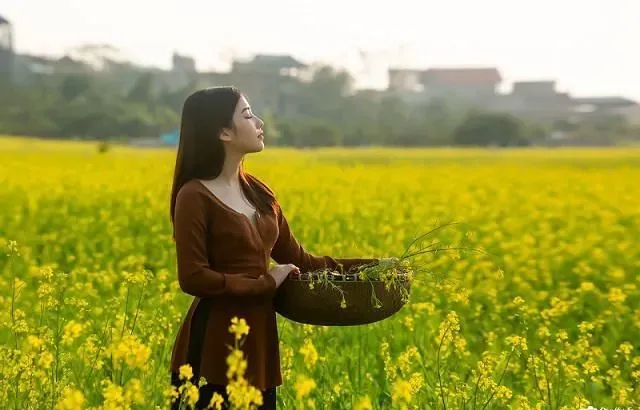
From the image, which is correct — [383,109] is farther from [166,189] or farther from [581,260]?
[581,260]

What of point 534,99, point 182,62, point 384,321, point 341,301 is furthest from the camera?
point 182,62

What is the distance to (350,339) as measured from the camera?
16.7ft

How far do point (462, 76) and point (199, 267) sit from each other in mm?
76567

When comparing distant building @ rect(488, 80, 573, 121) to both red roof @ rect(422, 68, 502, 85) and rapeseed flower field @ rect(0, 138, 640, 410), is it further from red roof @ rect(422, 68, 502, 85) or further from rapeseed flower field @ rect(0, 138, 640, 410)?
rapeseed flower field @ rect(0, 138, 640, 410)

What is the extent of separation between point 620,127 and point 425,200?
115 ft

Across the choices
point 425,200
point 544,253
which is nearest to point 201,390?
point 544,253

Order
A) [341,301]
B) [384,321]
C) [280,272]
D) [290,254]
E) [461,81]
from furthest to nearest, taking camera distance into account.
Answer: [461,81] < [384,321] < [290,254] < [280,272] < [341,301]

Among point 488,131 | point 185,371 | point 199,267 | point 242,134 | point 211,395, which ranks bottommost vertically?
point 211,395

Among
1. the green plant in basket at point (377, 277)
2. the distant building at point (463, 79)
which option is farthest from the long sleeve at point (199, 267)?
the distant building at point (463, 79)

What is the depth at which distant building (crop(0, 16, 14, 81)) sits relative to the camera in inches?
2125

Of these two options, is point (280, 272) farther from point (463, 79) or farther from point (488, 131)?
point (463, 79)

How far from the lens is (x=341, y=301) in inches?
102

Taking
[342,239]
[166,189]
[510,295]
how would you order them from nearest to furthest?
[510,295] < [342,239] < [166,189]

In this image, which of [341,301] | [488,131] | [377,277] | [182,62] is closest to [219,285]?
[341,301]
